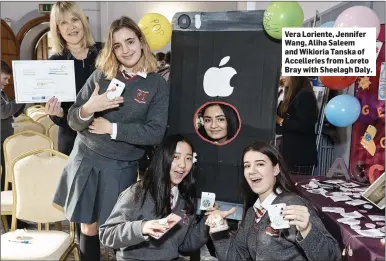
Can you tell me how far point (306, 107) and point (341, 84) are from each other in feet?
0.67

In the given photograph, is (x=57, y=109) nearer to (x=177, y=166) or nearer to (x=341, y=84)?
(x=177, y=166)

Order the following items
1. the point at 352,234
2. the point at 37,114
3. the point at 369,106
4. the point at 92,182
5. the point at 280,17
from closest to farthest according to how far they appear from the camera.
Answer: the point at 352,234
the point at 280,17
the point at 92,182
the point at 37,114
the point at 369,106

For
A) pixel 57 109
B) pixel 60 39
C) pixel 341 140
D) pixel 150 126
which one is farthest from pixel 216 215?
pixel 341 140

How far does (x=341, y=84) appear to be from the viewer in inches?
68.8

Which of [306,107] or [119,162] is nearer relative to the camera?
[119,162]

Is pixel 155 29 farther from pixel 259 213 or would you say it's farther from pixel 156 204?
pixel 259 213

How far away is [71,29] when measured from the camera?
1.60m

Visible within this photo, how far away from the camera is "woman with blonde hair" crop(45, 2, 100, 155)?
5.20ft

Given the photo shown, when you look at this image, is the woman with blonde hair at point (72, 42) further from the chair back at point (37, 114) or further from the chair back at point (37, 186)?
the chair back at point (37, 186)

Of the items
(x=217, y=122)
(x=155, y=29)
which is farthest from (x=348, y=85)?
(x=155, y=29)

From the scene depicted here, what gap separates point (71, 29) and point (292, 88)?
35.5 inches

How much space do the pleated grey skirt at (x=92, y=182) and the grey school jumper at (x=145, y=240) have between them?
94 millimetres

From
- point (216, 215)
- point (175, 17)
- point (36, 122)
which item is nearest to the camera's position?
point (216, 215)

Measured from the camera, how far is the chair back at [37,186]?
178 cm
